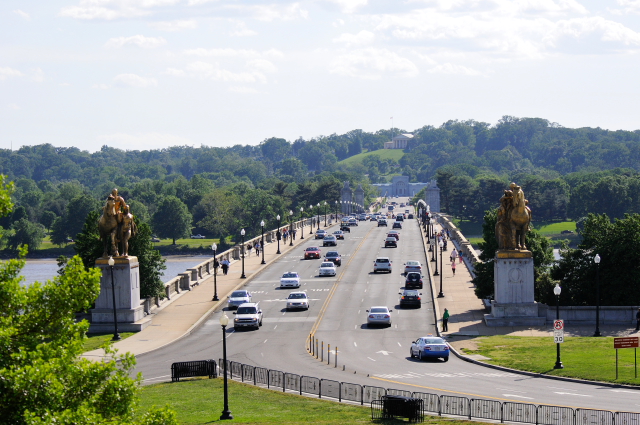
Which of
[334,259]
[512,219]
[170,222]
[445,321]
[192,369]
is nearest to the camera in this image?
[192,369]

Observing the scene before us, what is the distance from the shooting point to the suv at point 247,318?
49844 mm

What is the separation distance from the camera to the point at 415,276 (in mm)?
65188

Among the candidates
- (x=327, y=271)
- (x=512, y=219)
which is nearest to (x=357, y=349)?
(x=512, y=219)

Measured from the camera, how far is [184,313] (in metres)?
55.1

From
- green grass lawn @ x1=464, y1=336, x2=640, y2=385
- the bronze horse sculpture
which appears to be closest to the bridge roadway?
green grass lawn @ x1=464, y1=336, x2=640, y2=385

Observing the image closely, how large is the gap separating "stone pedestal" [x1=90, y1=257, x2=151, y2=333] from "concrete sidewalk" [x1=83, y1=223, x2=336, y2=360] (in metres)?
1.06

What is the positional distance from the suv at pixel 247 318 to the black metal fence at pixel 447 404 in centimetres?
1210

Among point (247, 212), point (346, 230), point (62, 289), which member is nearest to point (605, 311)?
point (62, 289)

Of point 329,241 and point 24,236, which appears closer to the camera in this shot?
point 329,241

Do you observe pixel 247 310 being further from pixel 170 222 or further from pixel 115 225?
pixel 170 222

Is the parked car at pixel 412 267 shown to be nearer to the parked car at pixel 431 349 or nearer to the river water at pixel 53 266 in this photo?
the parked car at pixel 431 349

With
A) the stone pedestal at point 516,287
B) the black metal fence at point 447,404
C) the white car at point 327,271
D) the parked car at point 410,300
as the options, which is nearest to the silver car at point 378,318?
the stone pedestal at point 516,287

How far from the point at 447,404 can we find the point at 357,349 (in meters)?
14.7

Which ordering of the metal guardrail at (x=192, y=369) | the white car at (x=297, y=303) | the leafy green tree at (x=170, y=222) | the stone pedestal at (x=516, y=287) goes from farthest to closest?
the leafy green tree at (x=170, y=222) → the white car at (x=297, y=303) → the stone pedestal at (x=516, y=287) → the metal guardrail at (x=192, y=369)
